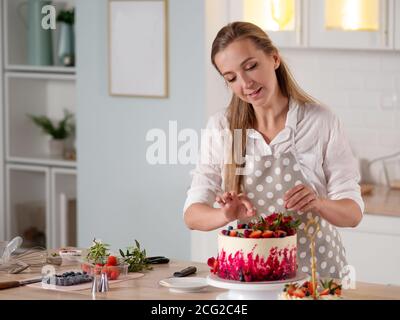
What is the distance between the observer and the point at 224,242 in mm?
2416

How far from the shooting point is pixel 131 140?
467 cm

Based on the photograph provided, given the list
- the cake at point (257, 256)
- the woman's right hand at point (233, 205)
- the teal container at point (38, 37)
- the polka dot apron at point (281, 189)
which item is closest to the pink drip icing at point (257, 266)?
the cake at point (257, 256)

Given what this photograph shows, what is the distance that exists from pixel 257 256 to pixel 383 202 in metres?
1.83

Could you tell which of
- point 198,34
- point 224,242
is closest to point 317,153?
point 224,242

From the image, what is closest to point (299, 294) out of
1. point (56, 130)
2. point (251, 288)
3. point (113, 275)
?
point (251, 288)

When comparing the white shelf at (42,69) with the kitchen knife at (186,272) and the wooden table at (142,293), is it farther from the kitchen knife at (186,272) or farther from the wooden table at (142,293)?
the wooden table at (142,293)

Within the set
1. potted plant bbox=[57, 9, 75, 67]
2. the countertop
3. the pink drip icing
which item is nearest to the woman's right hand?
the pink drip icing

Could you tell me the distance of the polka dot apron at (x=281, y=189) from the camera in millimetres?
2879

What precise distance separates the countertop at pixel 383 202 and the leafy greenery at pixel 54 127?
6.31 ft

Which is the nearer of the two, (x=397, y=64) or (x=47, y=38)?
(x=397, y=64)

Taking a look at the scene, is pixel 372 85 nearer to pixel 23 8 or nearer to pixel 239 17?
pixel 239 17
